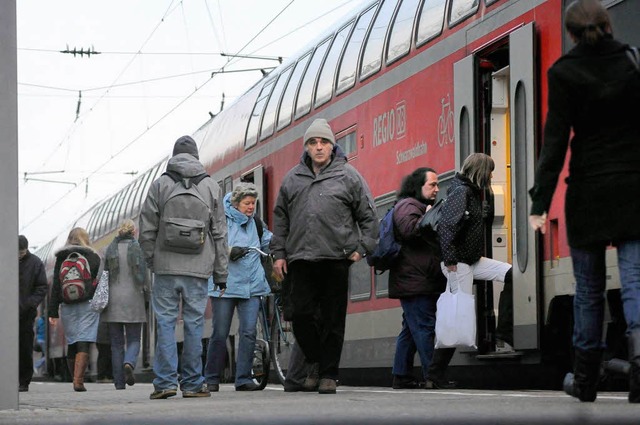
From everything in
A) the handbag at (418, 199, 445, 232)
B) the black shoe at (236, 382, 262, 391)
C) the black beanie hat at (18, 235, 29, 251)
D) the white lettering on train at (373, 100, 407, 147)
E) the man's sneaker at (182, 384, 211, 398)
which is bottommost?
the black shoe at (236, 382, 262, 391)

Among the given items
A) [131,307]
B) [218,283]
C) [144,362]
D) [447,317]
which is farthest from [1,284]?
[144,362]

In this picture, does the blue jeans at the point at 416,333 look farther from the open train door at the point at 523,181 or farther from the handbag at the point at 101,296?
the handbag at the point at 101,296

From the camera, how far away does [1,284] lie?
26.2ft

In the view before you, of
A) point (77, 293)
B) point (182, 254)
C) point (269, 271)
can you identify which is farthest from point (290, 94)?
point (182, 254)

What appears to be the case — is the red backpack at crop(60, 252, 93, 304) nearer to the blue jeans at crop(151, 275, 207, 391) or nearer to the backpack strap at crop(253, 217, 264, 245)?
the backpack strap at crop(253, 217, 264, 245)

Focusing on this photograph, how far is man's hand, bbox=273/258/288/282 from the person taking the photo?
9.55m

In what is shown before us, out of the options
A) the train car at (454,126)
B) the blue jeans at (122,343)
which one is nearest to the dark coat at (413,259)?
the train car at (454,126)

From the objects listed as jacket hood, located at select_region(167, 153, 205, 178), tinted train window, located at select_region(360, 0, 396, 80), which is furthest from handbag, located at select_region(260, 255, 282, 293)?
jacket hood, located at select_region(167, 153, 205, 178)

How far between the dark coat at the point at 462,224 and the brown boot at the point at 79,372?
5.66 meters

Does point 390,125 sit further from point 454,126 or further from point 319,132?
point 319,132

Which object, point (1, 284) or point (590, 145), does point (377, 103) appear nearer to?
point (1, 284)

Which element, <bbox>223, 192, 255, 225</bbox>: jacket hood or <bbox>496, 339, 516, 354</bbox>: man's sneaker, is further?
<bbox>223, 192, 255, 225</bbox>: jacket hood

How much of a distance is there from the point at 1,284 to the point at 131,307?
5979mm

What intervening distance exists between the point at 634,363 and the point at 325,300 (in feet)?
11.6
